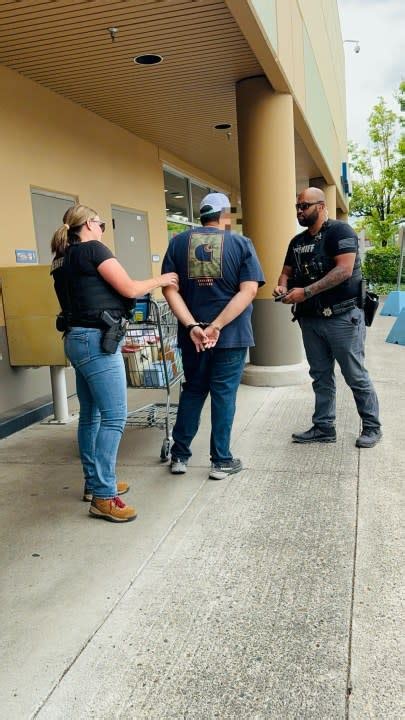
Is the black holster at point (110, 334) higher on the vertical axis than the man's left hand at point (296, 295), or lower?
lower

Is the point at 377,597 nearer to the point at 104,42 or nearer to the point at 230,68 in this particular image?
the point at 104,42

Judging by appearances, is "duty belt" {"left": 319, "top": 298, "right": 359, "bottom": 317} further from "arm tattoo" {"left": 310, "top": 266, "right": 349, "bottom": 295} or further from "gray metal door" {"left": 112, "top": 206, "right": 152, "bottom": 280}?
"gray metal door" {"left": 112, "top": 206, "right": 152, "bottom": 280}

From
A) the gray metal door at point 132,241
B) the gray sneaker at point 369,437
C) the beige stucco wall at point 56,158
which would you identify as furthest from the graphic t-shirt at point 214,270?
the gray metal door at point 132,241

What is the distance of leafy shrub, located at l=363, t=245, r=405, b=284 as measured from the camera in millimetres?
31984

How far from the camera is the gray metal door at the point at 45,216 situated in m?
6.67

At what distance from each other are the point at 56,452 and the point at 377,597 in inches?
126

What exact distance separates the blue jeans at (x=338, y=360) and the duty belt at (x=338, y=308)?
0.04m

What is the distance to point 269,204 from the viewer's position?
725cm

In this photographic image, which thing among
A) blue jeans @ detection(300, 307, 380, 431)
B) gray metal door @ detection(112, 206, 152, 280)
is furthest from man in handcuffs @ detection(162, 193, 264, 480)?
gray metal door @ detection(112, 206, 152, 280)

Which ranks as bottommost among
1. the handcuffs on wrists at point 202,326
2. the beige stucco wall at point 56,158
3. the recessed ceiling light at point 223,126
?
the handcuffs on wrists at point 202,326

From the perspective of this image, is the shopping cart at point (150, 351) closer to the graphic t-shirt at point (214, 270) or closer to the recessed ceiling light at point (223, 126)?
the graphic t-shirt at point (214, 270)

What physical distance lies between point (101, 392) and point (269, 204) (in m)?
4.50

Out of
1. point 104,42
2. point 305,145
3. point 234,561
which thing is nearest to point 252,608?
point 234,561

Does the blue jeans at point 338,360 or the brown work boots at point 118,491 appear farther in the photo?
the blue jeans at point 338,360
